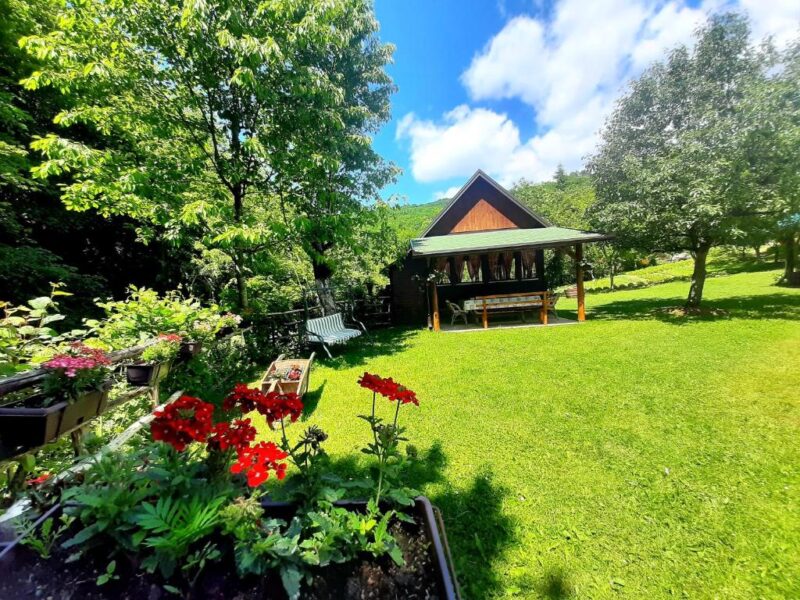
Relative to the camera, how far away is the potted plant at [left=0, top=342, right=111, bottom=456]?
67.3 inches

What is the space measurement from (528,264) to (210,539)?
13423 millimetres

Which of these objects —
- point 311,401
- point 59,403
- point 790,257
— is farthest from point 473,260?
point 790,257

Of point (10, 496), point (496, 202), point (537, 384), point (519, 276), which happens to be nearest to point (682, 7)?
point (496, 202)

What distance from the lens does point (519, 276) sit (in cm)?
1319

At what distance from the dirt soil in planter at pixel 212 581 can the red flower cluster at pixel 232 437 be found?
377 millimetres

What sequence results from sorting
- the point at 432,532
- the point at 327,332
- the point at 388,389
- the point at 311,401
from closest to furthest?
the point at 432,532
the point at 388,389
the point at 311,401
the point at 327,332

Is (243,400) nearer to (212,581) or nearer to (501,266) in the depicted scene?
(212,581)

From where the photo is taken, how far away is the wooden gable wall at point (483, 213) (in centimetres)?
1368

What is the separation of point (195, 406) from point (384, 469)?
3.18 feet

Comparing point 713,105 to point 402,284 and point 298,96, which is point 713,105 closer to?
point 402,284

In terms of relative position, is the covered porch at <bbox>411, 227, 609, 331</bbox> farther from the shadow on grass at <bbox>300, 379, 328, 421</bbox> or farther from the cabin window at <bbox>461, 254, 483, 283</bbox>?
the shadow on grass at <bbox>300, 379, 328, 421</bbox>

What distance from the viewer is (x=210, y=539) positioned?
1323mm

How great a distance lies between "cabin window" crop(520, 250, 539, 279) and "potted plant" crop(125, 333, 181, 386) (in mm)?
12285

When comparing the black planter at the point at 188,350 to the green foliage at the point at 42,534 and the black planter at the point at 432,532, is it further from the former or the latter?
the black planter at the point at 432,532
